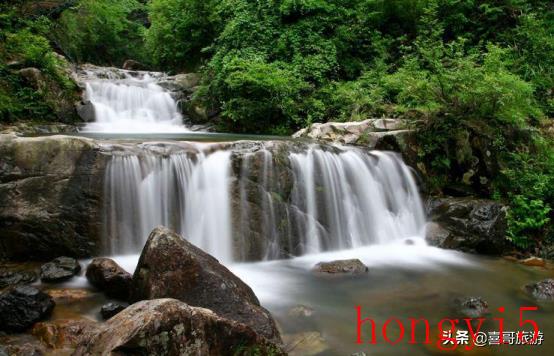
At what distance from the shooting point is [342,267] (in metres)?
7.09

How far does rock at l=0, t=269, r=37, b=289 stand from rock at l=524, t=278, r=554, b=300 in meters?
7.35

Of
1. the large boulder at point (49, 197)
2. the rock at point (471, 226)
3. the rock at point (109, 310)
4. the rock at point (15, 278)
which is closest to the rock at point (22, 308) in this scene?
the rock at point (109, 310)

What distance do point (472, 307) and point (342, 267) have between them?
82.5 inches

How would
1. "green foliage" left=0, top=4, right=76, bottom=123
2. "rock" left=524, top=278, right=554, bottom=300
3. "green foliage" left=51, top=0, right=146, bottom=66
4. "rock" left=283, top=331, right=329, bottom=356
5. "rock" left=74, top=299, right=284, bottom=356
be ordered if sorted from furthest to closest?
"green foliage" left=51, top=0, right=146, bottom=66 → "green foliage" left=0, top=4, right=76, bottom=123 → "rock" left=524, top=278, right=554, bottom=300 → "rock" left=283, top=331, right=329, bottom=356 → "rock" left=74, top=299, right=284, bottom=356

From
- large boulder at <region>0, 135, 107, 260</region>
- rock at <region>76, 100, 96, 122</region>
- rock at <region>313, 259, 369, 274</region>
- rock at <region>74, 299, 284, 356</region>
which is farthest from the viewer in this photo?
rock at <region>76, 100, 96, 122</region>

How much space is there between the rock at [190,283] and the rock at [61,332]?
0.67 meters

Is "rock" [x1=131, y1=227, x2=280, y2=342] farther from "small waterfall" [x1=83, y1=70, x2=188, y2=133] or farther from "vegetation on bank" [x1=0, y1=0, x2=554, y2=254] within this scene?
"small waterfall" [x1=83, y1=70, x2=188, y2=133]

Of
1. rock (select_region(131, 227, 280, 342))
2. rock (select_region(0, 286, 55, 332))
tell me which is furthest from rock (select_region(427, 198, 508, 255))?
rock (select_region(0, 286, 55, 332))

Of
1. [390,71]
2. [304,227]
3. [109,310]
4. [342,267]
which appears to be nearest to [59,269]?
[109,310]

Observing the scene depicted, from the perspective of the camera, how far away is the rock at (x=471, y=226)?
8.44 meters

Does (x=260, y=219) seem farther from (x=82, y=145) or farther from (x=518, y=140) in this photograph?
(x=518, y=140)

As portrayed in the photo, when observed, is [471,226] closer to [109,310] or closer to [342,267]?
[342,267]

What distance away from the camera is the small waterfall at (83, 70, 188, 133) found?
13.5 m

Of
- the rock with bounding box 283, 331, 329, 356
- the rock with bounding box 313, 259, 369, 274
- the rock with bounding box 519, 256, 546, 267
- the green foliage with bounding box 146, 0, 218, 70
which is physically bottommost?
the rock with bounding box 519, 256, 546, 267
